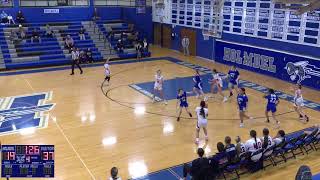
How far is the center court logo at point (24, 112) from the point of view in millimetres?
12484

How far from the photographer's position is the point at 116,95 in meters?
16.2

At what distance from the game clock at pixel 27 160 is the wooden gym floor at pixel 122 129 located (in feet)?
7.02

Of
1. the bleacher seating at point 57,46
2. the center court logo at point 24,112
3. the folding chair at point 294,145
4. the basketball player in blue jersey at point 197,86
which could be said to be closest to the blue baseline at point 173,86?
the basketball player in blue jersey at point 197,86

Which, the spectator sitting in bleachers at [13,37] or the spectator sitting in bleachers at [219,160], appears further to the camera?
the spectator sitting in bleachers at [13,37]

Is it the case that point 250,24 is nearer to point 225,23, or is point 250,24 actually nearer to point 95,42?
point 225,23

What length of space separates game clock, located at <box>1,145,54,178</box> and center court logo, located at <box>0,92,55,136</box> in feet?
17.9

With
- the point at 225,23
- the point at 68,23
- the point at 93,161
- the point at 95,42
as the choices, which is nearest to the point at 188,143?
the point at 93,161

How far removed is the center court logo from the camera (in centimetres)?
1248

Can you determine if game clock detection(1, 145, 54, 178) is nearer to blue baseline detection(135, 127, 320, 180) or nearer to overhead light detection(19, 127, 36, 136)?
blue baseline detection(135, 127, 320, 180)

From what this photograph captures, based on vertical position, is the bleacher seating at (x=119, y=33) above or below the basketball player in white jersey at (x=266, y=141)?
above

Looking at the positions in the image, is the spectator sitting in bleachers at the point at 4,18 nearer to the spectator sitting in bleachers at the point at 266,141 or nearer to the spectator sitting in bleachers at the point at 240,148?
the spectator sitting in bleachers at the point at 240,148

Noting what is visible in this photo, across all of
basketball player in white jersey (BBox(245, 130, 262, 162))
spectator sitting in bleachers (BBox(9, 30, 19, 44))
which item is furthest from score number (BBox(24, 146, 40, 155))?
spectator sitting in bleachers (BBox(9, 30, 19, 44))

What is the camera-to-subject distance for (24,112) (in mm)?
13930

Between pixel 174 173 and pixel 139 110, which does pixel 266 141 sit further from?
pixel 139 110
